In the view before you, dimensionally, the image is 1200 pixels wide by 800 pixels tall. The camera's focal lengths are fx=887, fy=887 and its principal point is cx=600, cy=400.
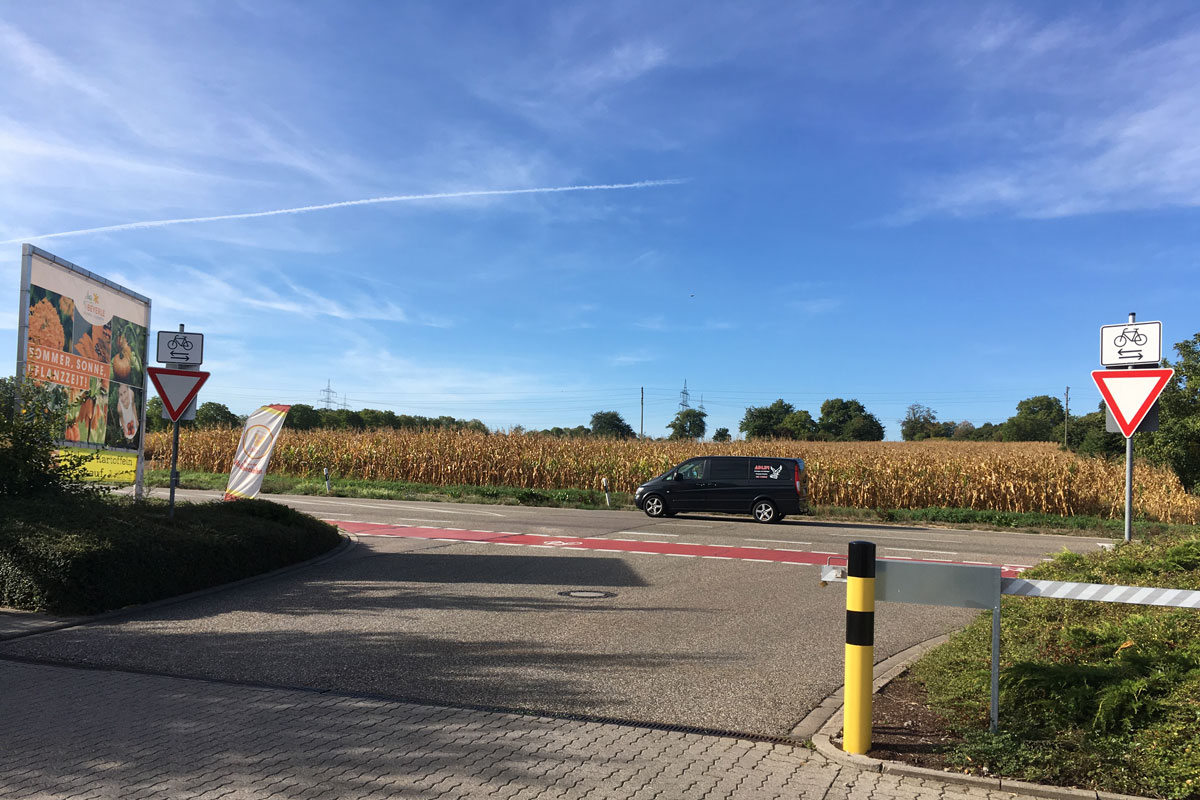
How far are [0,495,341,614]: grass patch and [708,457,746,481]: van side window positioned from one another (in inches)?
522

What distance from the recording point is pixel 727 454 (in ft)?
101

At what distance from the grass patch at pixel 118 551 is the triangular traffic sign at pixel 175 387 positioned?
1371 millimetres

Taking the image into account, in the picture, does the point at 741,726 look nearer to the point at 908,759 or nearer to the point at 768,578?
the point at 908,759

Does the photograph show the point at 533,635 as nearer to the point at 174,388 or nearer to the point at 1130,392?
the point at 1130,392

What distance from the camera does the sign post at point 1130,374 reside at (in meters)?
8.77

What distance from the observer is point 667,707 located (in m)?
5.85

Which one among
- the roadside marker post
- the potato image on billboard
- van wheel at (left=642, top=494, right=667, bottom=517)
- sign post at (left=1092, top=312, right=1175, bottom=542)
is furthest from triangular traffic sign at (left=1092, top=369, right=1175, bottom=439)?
van wheel at (left=642, top=494, right=667, bottom=517)

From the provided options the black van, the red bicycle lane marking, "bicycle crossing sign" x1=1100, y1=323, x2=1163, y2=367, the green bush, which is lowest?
the red bicycle lane marking

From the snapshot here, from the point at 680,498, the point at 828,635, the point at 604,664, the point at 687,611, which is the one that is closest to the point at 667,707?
the point at 604,664

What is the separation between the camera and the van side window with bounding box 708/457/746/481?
23.6 meters

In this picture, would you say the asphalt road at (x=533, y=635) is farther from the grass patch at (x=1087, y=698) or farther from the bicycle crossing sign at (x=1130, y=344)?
the bicycle crossing sign at (x=1130, y=344)

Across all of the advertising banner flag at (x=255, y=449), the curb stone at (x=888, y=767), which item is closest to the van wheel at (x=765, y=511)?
the advertising banner flag at (x=255, y=449)

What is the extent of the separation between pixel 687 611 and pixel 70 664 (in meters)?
Answer: 5.68

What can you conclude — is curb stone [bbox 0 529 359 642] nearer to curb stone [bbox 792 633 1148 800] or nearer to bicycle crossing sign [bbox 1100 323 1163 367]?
curb stone [bbox 792 633 1148 800]
